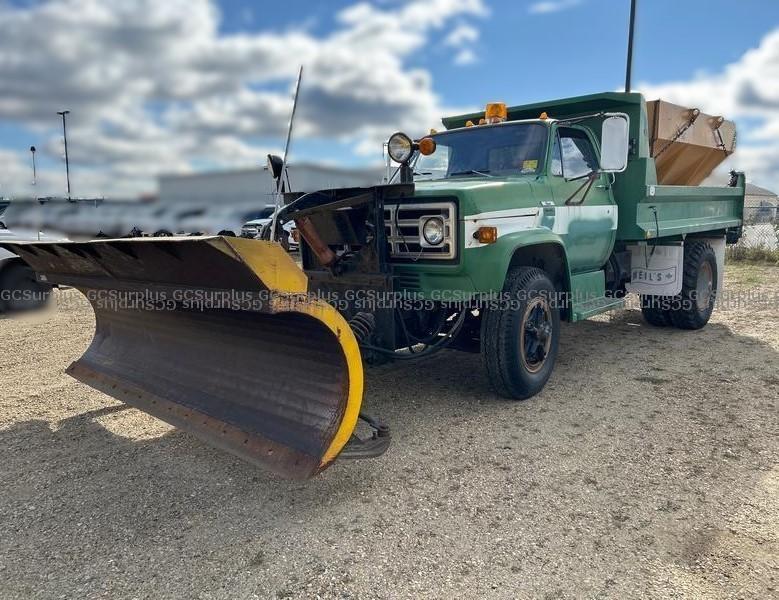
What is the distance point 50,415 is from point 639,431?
14.2 feet

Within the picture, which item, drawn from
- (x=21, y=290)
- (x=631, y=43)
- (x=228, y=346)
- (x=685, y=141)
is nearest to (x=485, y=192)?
(x=228, y=346)

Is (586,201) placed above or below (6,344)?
above

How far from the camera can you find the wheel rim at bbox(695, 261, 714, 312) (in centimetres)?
748

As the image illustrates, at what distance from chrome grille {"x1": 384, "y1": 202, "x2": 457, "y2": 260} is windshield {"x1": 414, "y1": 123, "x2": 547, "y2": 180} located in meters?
1.01

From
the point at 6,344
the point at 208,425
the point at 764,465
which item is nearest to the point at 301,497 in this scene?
the point at 208,425

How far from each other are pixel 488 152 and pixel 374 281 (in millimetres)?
1698

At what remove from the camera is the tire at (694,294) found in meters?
7.39

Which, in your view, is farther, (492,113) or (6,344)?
(6,344)

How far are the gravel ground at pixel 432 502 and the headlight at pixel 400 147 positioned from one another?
1921 mm

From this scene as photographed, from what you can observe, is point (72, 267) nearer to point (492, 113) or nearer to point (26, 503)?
point (26, 503)

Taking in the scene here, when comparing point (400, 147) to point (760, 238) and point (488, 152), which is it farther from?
point (760, 238)

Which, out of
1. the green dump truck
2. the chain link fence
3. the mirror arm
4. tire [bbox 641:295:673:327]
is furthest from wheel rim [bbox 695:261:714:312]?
the chain link fence

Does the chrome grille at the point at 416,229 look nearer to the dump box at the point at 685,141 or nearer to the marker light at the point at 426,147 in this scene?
the marker light at the point at 426,147

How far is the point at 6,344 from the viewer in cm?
695
